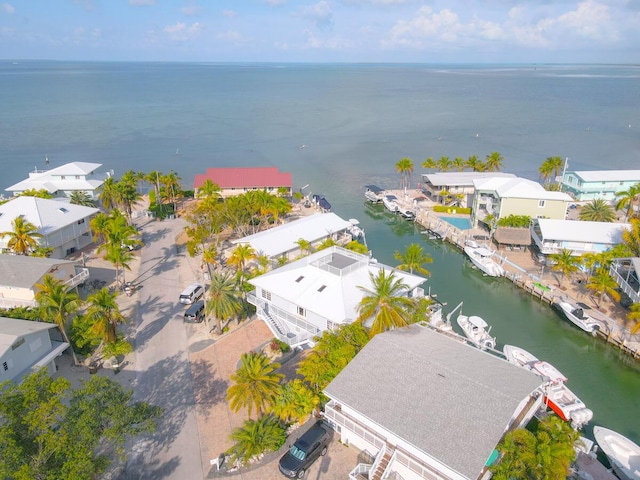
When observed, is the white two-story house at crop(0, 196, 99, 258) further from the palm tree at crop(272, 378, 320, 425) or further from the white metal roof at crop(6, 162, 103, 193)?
the palm tree at crop(272, 378, 320, 425)

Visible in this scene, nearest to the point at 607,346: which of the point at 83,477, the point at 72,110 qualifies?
the point at 83,477

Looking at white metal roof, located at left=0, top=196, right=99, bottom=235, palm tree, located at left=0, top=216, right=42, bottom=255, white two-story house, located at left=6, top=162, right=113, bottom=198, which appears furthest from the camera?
white two-story house, located at left=6, top=162, right=113, bottom=198

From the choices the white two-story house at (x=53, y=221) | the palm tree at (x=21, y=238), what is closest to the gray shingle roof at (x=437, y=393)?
the palm tree at (x=21, y=238)

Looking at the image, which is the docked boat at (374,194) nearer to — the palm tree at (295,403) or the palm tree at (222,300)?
A: the palm tree at (222,300)

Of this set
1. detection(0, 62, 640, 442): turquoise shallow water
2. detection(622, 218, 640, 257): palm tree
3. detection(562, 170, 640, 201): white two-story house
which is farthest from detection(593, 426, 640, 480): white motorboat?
detection(562, 170, 640, 201): white two-story house

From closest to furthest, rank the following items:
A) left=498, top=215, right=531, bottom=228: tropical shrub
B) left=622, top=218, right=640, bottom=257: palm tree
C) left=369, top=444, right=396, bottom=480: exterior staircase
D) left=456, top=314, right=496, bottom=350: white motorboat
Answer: left=369, top=444, right=396, bottom=480: exterior staircase → left=456, top=314, right=496, bottom=350: white motorboat → left=622, top=218, right=640, bottom=257: palm tree → left=498, top=215, right=531, bottom=228: tropical shrub

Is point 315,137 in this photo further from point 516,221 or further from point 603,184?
point 516,221

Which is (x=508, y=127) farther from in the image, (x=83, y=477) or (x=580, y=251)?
(x=83, y=477)
